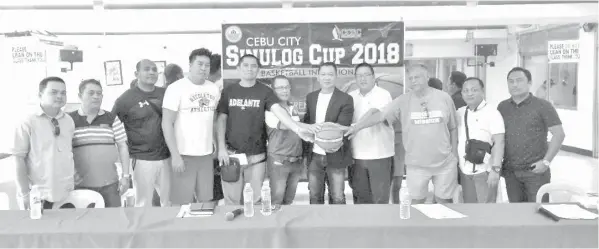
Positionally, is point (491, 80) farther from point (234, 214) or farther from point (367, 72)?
point (234, 214)

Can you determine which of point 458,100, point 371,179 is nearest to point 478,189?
point 371,179

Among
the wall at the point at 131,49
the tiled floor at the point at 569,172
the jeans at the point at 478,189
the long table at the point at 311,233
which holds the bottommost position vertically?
the tiled floor at the point at 569,172

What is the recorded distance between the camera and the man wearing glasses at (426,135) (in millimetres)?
3516

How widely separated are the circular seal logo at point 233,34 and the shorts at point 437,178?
203 cm

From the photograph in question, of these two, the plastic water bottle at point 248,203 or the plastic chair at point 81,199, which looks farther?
the plastic chair at point 81,199

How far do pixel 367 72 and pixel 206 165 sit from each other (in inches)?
53.7

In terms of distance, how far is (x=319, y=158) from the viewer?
386 cm

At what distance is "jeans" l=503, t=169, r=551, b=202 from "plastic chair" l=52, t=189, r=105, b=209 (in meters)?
2.67

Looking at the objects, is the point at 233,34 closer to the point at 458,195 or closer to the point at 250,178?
the point at 250,178

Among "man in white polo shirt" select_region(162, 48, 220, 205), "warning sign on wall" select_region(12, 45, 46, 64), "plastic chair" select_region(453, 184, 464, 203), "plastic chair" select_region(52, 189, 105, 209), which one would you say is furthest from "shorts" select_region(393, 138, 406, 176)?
"warning sign on wall" select_region(12, 45, 46, 64)

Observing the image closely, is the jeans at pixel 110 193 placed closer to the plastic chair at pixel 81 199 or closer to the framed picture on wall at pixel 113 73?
the plastic chair at pixel 81 199

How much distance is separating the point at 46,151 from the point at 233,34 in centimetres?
220

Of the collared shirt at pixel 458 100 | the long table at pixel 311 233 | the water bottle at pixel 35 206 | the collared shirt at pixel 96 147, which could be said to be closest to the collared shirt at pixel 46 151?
the collared shirt at pixel 96 147

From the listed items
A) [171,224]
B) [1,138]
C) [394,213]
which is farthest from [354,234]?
[1,138]
